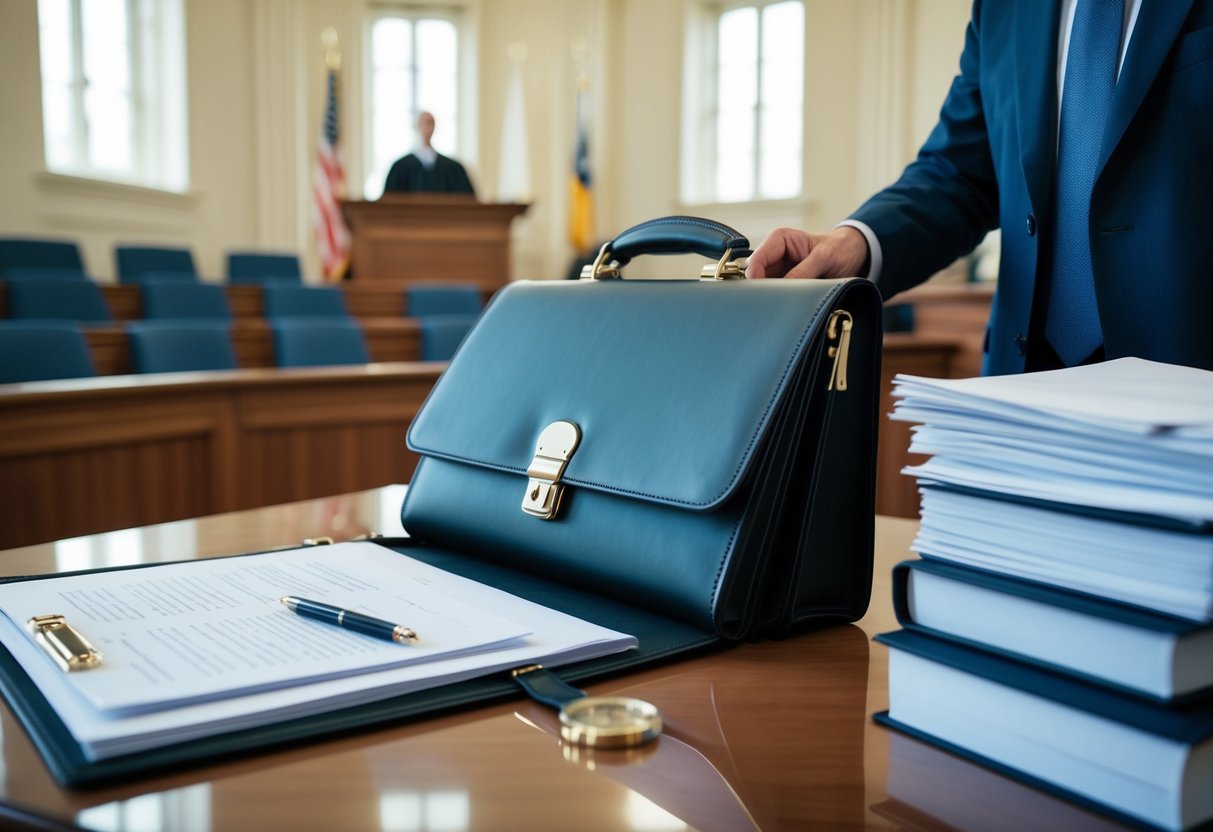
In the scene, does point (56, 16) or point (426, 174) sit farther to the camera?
point (426, 174)

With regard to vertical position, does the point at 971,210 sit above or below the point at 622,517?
above

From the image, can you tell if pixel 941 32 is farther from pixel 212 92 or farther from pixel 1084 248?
pixel 1084 248

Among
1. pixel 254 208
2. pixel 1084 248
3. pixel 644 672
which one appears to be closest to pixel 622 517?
pixel 644 672

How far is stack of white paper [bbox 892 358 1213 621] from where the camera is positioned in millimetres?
472

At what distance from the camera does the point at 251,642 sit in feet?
2.28

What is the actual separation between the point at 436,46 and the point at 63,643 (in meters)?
10.9

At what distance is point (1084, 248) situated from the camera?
1.22 meters

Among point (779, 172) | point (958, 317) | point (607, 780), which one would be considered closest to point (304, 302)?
point (958, 317)

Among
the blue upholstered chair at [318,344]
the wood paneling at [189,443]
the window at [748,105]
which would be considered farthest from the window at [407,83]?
the wood paneling at [189,443]

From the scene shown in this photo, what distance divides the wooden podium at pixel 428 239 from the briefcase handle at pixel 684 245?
23.3ft

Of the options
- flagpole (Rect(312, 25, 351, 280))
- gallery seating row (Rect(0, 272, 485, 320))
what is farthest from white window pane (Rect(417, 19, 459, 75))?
gallery seating row (Rect(0, 272, 485, 320))

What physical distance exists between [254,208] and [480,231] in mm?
2622

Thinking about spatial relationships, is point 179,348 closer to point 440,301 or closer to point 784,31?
point 440,301

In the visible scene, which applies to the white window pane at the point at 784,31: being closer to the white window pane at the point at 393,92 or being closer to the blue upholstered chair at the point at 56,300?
the white window pane at the point at 393,92
